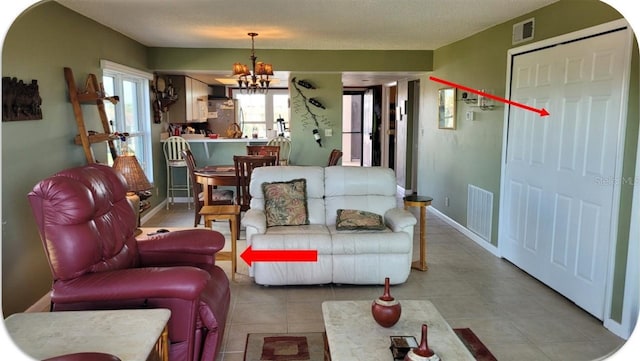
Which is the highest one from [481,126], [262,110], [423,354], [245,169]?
[262,110]

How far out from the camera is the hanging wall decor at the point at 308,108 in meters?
7.20

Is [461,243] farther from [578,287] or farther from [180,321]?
[180,321]

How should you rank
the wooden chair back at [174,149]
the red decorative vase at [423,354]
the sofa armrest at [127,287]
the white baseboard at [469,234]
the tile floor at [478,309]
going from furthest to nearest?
the wooden chair back at [174,149] < the white baseboard at [469,234] < the tile floor at [478,309] < the sofa armrest at [127,287] < the red decorative vase at [423,354]

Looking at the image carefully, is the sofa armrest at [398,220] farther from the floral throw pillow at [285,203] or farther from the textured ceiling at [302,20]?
the textured ceiling at [302,20]

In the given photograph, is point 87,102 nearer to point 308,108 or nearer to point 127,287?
point 127,287

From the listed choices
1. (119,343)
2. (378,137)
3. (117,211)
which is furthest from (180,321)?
(378,137)

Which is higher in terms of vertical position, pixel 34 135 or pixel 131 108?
pixel 131 108

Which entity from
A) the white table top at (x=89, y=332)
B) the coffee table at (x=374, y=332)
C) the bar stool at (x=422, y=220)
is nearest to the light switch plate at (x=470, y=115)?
the bar stool at (x=422, y=220)

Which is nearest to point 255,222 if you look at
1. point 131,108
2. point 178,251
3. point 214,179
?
point 178,251

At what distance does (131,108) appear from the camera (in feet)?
20.0

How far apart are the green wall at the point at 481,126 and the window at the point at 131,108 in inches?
153

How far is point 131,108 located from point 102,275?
4.23 meters

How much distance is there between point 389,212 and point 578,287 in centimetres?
154

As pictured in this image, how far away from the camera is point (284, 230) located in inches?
157
